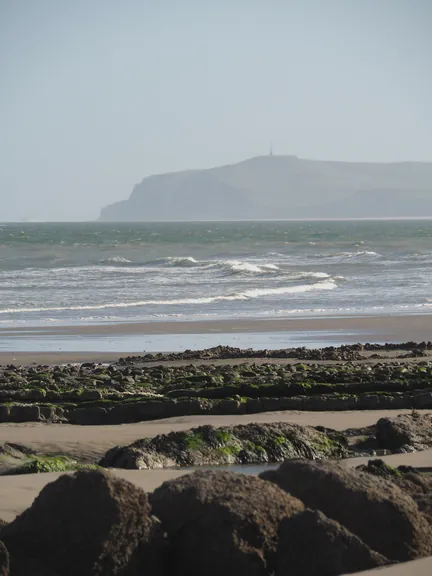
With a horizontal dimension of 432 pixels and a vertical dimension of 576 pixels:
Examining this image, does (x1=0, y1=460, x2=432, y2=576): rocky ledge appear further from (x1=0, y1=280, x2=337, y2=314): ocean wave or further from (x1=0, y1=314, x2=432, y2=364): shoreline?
(x1=0, y1=280, x2=337, y2=314): ocean wave

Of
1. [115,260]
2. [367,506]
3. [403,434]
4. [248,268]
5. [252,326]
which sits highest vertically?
[367,506]

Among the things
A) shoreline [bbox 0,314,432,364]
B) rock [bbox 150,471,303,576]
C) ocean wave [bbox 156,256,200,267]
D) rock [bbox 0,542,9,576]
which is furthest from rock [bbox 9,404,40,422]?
ocean wave [bbox 156,256,200,267]

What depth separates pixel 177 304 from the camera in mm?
31875

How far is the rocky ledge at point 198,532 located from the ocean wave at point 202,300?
24048mm

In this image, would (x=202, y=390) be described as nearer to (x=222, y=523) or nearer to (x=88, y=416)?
(x=88, y=416)

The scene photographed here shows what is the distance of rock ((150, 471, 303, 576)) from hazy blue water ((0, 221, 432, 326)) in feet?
67.7

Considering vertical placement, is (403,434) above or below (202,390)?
above

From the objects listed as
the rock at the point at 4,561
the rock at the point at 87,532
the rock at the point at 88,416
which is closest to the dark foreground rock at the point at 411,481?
the rock at the point at 87,532

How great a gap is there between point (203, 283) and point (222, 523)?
36.8 meters

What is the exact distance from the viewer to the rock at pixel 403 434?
9.70m

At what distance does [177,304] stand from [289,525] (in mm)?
26178

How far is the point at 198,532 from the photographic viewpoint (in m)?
5.75

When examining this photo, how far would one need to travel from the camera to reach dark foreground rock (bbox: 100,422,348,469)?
8.90 metres

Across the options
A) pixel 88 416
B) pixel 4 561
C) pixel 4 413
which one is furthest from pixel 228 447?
pixel 4 561
